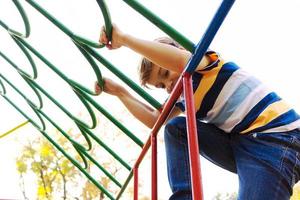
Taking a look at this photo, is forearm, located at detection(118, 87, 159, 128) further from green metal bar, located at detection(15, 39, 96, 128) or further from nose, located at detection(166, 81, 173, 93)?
green metal bar, located at detection(15, 39, 96, 128)

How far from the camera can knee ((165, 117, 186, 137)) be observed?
1007mm

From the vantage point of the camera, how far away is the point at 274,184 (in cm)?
79

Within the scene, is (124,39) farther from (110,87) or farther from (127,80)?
(110,87)

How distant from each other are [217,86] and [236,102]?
62mm

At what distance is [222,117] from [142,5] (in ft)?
1.11

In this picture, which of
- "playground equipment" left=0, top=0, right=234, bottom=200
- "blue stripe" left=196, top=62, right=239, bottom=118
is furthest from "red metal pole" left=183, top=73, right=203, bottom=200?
"blue stripe" left=196, top=62, right=239, bottom=118

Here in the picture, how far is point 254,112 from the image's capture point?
0.92 meters

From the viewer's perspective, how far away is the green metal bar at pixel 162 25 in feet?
2.56

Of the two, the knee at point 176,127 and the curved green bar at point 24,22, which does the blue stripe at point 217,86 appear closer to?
the knee at point 176,127

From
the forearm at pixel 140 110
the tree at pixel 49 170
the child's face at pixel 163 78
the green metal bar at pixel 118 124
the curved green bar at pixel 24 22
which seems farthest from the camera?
the tree at pixel 49 170

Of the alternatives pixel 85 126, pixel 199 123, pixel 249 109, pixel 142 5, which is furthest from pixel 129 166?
pixel 142 5

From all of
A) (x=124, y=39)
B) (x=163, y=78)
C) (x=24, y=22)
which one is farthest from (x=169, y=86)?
(x=24, y=22)

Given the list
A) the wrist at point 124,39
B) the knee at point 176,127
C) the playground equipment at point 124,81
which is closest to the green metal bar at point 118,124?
the playground equipment at point 124,81

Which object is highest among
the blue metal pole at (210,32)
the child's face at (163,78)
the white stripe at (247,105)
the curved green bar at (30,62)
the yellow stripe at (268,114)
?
the curved green bar at (30,62)
